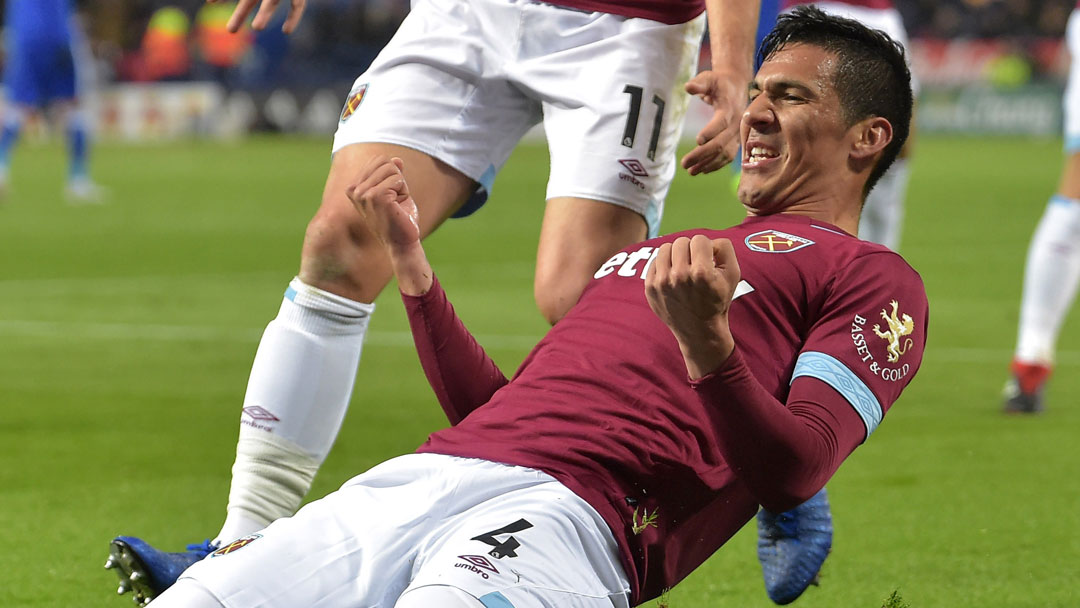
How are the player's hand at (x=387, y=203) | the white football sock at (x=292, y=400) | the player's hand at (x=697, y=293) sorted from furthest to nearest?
1. the white football sock at (x=292, y=400)
2. the player's hand at (x=387, y=203)
3. the player's hand at (x=697, y=293)

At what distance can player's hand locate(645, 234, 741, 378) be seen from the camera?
6.77ft

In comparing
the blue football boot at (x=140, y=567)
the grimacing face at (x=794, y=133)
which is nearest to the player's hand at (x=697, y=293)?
the grimacing face at (x=794, y=133)

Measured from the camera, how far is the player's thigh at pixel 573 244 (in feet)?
11.2

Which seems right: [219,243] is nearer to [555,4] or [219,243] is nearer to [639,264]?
[555,4]

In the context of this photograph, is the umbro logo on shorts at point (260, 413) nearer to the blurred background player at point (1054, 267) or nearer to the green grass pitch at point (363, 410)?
the green grass pitch at point (363, 410)

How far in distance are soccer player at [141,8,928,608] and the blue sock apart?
12.9m

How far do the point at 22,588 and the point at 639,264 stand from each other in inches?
58.2

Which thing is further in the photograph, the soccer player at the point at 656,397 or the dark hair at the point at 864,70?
the dark hair at the point at 864,70

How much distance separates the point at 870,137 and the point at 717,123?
11.7 inches

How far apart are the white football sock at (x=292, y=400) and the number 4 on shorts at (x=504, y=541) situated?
98 cm

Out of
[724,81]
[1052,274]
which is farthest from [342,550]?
[1052,274]

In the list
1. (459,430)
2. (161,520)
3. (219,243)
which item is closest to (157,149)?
(219,243)

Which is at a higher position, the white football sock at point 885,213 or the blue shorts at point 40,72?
the white football sock at point 885,213

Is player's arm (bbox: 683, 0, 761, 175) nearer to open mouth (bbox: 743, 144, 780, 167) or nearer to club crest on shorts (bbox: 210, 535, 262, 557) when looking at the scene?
open mouth (bbox: 743, 144, 780, 167)
